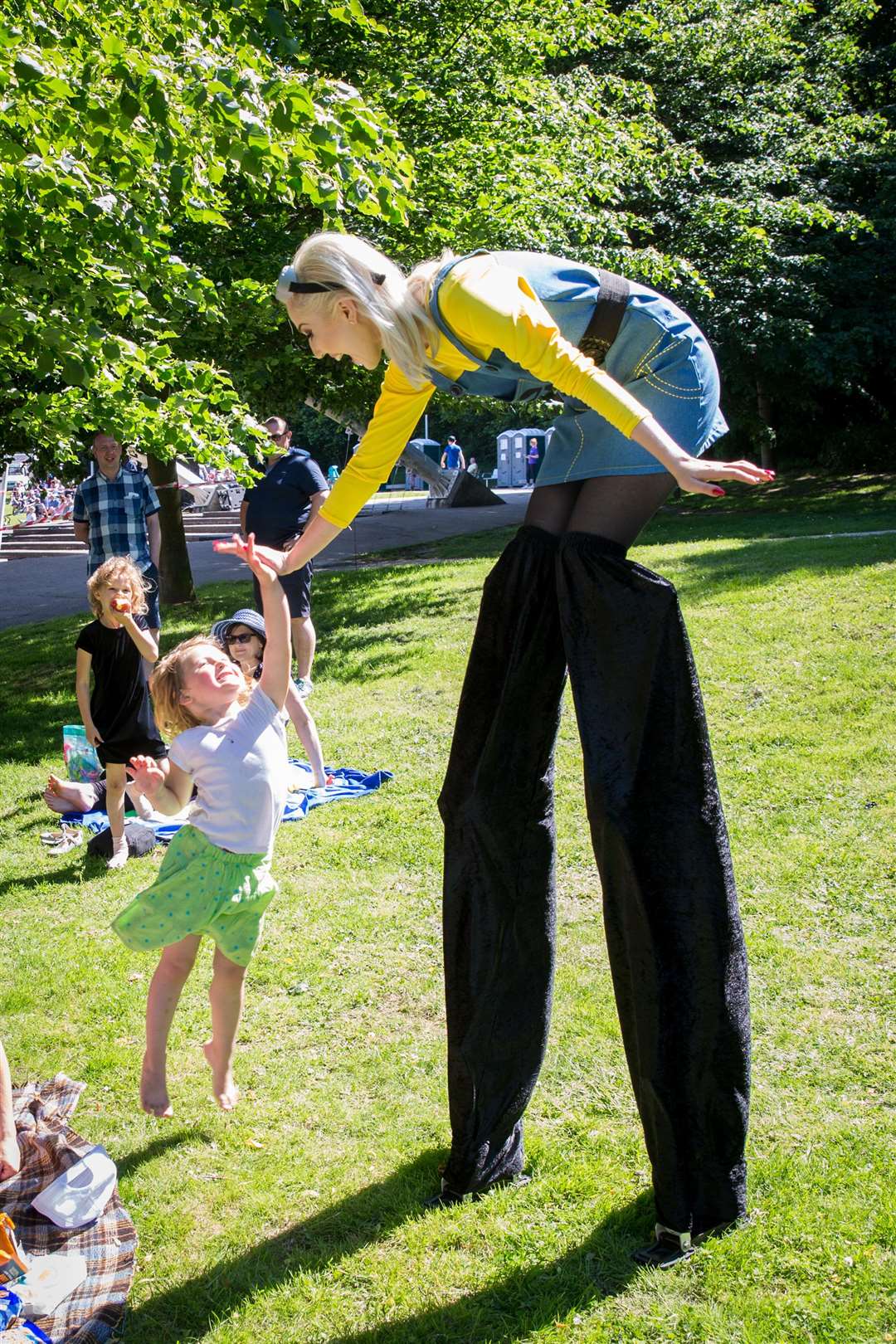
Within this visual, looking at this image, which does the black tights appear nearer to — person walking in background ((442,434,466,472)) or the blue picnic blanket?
the blue picnic blanket

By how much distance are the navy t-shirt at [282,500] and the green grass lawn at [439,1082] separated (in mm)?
1649

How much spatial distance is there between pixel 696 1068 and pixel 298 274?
2104 millimetres

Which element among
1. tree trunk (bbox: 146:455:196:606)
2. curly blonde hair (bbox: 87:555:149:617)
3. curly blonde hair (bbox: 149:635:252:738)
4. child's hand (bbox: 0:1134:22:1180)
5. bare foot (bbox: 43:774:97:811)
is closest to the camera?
child's hand (bbox: 0:1134:22:1180)

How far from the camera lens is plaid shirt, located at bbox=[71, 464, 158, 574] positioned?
876 cm

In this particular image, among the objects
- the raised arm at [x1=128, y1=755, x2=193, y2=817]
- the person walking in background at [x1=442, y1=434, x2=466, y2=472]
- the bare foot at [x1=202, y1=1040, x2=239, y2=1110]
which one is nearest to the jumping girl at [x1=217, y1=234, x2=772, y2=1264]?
the raised arm at [x1=128, y1=755, x2=193, y2=817]

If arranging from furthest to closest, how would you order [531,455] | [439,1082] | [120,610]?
[531,455] → [120,610] → [439,1082]

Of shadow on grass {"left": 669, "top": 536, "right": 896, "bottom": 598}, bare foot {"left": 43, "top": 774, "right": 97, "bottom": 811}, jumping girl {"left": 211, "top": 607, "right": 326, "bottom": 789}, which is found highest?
jumping girl {"left": 211, "top": 607, "right": 326, "bottom": 789}

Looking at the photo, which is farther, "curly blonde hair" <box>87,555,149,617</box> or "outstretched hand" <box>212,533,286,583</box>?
"curly blonde hair" <box>87,555,149,617</box>

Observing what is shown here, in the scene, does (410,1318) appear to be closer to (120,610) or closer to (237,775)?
(237,775)

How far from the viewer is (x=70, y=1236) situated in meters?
3.10

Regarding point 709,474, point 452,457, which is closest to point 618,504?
point 709,474

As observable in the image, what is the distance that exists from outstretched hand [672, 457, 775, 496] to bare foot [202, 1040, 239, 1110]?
2312 mm

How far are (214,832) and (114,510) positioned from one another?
5.63m

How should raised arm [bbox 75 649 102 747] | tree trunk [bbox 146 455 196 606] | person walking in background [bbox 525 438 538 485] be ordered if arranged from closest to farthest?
raised arm [bbox 75 649 102 747] → tree trunk [bbox 146 455 196 606] → person walking in background [bbox 525 438 538 485]
